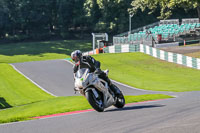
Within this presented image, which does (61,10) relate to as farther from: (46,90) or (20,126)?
(20,126)

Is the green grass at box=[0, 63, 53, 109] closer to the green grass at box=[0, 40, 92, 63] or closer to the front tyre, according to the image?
the front tyre

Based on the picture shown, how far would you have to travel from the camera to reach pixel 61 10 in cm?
7488

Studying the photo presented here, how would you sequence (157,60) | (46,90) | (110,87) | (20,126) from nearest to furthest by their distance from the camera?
(20,126) → (110,87) → (46,90) → (157,60)

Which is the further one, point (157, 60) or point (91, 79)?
point (157, 60)

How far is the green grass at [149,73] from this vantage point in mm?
25891

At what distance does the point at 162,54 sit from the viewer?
37.9 m

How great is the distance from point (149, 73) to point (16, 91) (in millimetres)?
11547

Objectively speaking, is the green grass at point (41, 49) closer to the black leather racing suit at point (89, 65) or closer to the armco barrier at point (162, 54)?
the armco barrier at point (162, 54)

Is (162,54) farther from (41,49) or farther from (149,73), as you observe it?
(41,49)

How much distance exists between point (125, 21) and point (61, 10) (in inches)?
493

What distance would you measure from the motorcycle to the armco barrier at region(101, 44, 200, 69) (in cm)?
2214

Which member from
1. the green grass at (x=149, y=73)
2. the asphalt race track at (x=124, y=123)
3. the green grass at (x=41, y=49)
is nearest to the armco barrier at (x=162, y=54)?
the green grass at (x=149, y=73)

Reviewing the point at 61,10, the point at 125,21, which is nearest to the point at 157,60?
the point at 125,21

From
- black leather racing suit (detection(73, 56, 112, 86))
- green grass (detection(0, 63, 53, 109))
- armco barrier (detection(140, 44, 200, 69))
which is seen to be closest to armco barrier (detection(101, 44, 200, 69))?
armco barrier (detection(140, 44, 200, 69))
